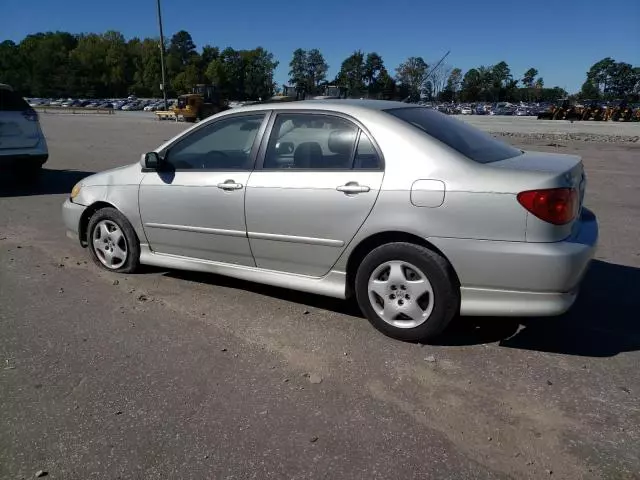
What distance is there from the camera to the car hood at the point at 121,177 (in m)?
4.71

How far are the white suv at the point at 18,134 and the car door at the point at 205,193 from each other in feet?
19.6

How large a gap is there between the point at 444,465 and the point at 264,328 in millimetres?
1772

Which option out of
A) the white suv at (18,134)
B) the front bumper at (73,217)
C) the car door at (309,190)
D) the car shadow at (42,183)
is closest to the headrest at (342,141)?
the car door at (309,190)

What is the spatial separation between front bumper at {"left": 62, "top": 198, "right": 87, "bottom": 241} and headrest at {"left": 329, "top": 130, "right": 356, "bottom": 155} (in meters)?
2.66

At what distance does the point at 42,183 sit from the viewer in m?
10.4

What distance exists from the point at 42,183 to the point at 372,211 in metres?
9.01

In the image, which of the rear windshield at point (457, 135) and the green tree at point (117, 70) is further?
the green tree at point (117, 70)

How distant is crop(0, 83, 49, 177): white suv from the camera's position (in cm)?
905

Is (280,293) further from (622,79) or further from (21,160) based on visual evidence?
(622,79)

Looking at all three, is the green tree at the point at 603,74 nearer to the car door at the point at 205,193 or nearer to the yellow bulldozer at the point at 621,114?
the yellow bulldozer at the point at 621,114

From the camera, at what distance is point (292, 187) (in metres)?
3.83

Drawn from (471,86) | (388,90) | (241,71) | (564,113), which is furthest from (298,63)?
(388,90)

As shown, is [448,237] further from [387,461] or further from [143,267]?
[143,267]

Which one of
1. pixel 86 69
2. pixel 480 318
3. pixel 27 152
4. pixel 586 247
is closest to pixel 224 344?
pixel 480 318
